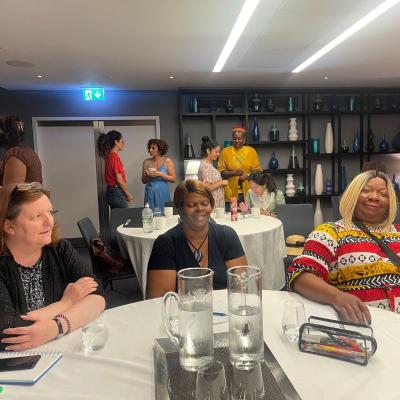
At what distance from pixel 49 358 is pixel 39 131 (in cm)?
537

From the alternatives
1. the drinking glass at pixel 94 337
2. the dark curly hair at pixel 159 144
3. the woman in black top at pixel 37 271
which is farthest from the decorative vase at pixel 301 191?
the drinking glass at pixel 94 337

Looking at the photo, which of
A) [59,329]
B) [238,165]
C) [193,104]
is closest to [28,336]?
[59,329]

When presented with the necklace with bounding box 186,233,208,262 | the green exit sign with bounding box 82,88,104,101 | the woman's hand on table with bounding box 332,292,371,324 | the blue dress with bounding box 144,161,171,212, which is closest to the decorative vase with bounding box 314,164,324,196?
the blue dress with bounding box 144,161,171,212

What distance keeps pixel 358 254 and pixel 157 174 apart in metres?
3.20

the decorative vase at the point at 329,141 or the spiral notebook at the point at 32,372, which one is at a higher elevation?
the decorative vase at the point at 329,141

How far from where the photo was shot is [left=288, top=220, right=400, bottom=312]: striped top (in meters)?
1.54

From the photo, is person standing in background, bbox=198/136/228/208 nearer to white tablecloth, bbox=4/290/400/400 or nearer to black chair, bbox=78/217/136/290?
black chair, bbox=78/217/136/290

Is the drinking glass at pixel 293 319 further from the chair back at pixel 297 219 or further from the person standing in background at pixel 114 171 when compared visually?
the person standing in background at pixel 114 171

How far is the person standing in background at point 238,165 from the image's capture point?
5008 millimetres

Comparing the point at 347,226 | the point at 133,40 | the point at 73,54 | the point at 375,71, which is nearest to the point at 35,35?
the point at 73,54

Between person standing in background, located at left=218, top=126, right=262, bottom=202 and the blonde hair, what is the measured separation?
3241 mm

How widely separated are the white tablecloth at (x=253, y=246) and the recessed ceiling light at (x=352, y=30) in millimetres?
1815

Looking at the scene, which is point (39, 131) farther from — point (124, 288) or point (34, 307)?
point (34, 307)

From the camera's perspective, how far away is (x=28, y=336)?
1077 mm
